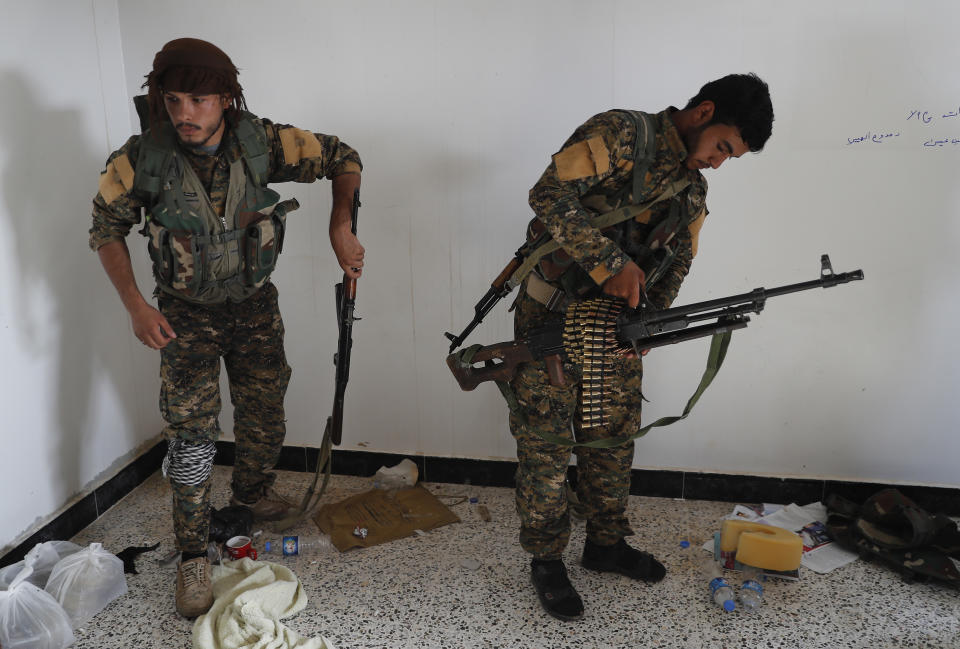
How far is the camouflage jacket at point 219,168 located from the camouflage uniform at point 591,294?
2.50 feet

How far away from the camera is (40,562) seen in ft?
8.00

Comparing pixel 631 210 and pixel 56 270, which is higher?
pixel 631 210

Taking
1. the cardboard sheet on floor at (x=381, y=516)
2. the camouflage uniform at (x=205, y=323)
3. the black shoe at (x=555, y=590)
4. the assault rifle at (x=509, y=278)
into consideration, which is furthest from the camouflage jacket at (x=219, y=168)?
the black shoe at (x=555, y=590)

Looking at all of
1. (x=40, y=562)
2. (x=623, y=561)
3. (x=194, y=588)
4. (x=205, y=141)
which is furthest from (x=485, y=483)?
(x=205, y=141)

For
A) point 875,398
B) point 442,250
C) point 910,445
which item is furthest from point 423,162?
point 910,445

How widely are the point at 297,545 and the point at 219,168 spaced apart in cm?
132

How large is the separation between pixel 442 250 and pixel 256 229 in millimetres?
794

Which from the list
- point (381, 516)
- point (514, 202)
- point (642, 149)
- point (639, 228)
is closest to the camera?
point (642, 149)

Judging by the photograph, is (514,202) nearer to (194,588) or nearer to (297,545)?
(297,545)

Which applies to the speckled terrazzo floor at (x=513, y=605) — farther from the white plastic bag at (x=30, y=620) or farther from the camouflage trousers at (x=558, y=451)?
the camouflage trousers at (x=558, y=451)

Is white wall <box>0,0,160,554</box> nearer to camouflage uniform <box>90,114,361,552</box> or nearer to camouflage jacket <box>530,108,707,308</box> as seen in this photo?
camouflage uniform <box>90,114,361,552</box>

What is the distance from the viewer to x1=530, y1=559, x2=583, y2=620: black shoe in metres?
2.32

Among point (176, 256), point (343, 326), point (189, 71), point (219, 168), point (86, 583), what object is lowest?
point (86, 583)

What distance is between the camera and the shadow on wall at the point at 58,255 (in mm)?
2457
